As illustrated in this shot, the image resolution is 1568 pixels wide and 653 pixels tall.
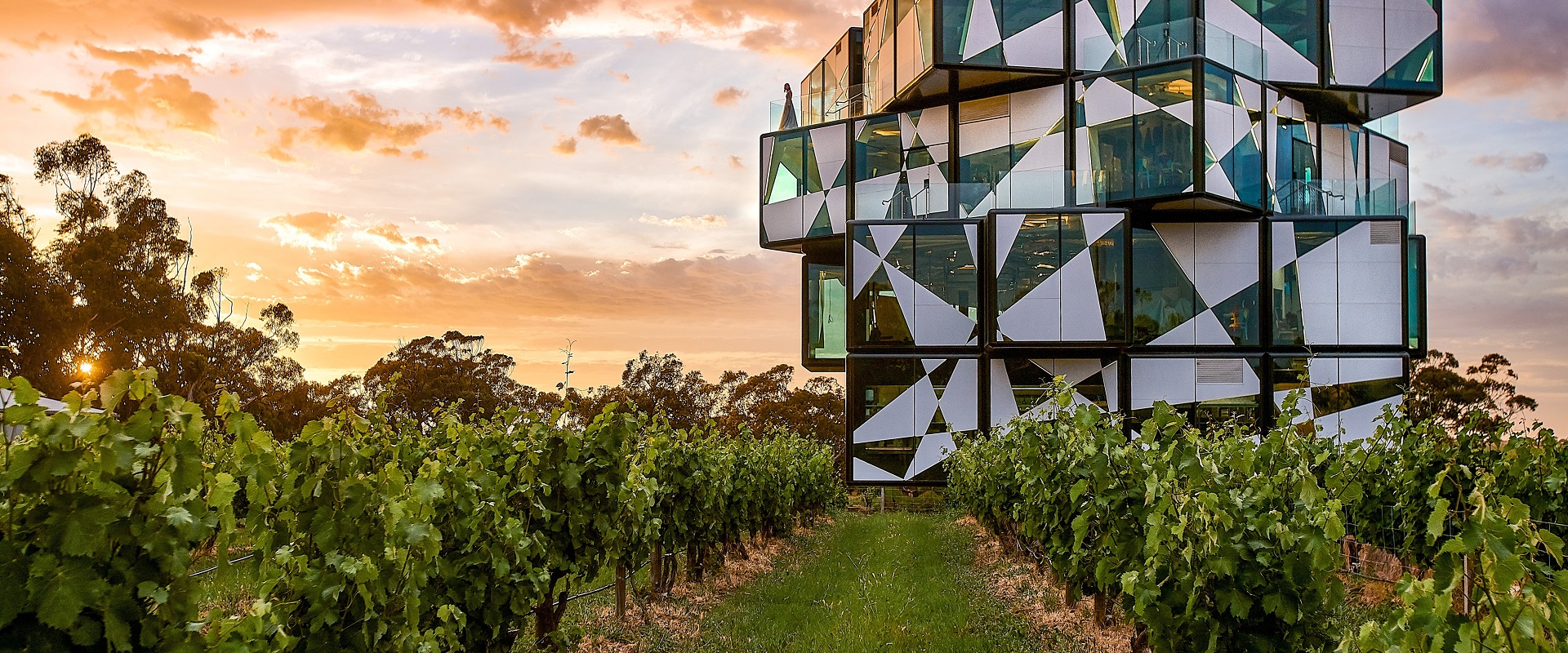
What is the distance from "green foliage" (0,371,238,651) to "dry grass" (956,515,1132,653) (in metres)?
6.45

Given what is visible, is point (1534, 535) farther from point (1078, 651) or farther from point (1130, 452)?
point (1078, 651)

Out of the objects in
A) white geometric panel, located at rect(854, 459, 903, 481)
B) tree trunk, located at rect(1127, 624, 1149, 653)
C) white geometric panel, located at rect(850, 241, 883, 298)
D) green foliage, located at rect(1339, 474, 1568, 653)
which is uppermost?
white geometric panel, located at rect(850, 241, 883, 298)

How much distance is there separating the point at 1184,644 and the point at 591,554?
3623 mm

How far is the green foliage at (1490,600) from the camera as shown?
266 cm

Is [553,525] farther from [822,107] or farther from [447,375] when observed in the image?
[447,375]

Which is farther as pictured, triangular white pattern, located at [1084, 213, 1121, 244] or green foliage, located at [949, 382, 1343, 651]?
triangular white pattern, located at [1084, 213, 1121, 244]

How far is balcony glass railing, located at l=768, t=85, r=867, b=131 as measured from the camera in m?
26.5

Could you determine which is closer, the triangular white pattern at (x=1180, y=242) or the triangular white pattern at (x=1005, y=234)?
the triangular white pattern at (x=1005, y=234)

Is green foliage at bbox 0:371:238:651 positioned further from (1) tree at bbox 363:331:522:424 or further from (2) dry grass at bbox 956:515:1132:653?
(1) tree at bbox 363:331:522:424

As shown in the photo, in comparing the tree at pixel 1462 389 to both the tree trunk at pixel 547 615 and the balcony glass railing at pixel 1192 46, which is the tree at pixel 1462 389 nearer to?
the balcony glass railing at pixel 1192 46

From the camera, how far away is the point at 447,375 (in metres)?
36.8

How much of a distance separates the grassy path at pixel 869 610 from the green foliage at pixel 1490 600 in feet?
16.1

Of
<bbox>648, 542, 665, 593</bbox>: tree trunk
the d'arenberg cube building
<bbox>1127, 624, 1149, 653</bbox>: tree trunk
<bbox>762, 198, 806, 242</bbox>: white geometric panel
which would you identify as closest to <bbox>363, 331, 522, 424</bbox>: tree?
<bbox>762, 198, 806, 242</bbox>: white geometric panel

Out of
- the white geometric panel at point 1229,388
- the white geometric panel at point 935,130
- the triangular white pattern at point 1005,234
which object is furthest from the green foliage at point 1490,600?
the white geometric panel at point 935,130
